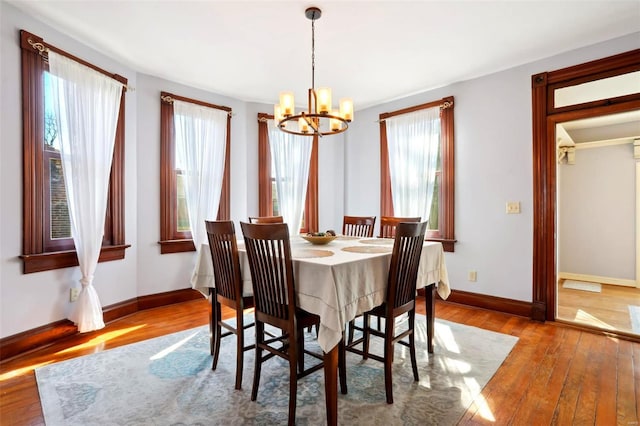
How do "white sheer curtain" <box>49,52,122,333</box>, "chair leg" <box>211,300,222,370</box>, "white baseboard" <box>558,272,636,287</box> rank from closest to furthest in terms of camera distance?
1. "chair leg" <box>211,300,222,370</box>
2. "white sheer curtain" <box>49,52,122,333</box>
3. "white baseboard" <box>558,272,636,287</box>

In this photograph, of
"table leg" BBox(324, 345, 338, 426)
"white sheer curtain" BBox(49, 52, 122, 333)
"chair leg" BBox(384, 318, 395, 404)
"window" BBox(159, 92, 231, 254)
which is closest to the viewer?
"table leg" BBox(324, 345, 338, 426)

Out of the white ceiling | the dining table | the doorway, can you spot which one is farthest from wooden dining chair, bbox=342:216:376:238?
the doorway

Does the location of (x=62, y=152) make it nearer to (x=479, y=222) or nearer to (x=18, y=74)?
(x=18, y=74)

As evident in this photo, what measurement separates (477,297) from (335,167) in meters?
2.70

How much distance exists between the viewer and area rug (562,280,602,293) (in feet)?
14.6

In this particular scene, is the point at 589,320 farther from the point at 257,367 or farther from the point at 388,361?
the point at 257,367

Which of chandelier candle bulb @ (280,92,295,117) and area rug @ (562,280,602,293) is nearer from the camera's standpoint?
chandelier candle bulb @ (280,92,295,117)

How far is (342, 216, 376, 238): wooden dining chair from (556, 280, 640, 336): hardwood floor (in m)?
2.10

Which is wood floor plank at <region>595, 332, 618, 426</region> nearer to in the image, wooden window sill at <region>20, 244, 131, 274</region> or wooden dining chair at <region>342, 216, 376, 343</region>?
wooden dining chair at <region>342, 216, 376, 343</region>

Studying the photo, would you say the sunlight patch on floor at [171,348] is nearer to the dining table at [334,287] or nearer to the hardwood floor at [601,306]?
the dining table at [334,287]

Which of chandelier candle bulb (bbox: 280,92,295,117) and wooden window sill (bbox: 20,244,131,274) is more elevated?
chandelier candle bulb (bbox: 280,92,295,117)

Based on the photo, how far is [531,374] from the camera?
2.19 m

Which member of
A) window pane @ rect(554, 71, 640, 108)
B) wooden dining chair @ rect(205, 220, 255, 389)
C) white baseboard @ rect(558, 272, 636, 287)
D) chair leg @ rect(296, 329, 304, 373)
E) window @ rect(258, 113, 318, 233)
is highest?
window pane @ rect(554, 71, 640, 108)

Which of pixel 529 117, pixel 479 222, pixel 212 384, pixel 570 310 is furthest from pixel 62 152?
pixel 570 310
